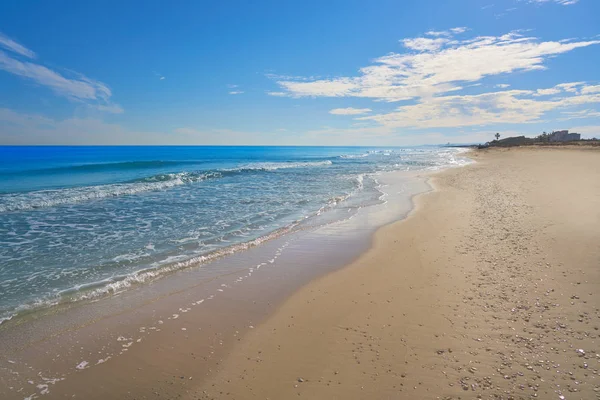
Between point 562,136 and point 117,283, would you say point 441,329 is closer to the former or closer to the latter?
point 117,283

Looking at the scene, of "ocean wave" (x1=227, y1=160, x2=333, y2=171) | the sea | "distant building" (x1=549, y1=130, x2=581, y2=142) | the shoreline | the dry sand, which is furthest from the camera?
"distant building" (x1=549, y1=130, x2=581, y2=142)

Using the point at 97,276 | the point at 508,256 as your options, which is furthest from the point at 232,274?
the point at 508,256

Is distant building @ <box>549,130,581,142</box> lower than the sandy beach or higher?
higher

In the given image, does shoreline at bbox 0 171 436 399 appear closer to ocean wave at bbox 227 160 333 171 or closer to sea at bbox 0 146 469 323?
sea at bbox 0 146 469 323

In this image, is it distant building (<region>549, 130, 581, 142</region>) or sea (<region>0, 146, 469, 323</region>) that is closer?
sea (<region>0, 146, 469, 323</region>)

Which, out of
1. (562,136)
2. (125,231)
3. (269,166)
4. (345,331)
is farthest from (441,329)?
(562,136)

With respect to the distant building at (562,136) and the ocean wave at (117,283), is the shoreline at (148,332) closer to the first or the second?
the ocean wave at (117,283)

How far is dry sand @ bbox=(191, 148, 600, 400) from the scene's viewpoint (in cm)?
366

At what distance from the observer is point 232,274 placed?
24.6ft

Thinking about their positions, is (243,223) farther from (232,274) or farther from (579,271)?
(579,271)

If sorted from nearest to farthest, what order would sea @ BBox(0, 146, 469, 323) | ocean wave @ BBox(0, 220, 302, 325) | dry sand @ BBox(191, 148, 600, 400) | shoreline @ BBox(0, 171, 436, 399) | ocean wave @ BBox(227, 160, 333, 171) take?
dry sand @ BBox(191, 148, 600, 400), shoreline @ BBox(0, 171, 436, 399), ocean wave @ BBox(0, 220, 302, 325), sea @ BBox(0, 146, 469, 323), ocean wave @ BBox(227, 160, 333, 171)

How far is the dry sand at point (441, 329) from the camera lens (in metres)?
3.66

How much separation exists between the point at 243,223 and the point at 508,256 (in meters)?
8.84

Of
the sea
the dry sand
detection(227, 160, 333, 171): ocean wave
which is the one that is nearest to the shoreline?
the dry sand
